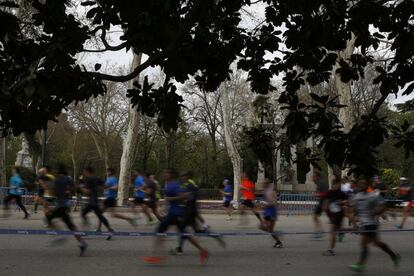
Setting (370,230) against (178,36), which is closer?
(178,36)

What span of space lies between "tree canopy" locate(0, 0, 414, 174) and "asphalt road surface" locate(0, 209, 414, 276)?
2.18m

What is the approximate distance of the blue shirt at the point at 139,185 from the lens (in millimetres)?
18188

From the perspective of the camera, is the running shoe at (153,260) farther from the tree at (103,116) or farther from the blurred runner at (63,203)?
the tree at (103,116)

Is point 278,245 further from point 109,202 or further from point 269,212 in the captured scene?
point 109,202

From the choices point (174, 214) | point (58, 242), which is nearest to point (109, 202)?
point (58, 242)

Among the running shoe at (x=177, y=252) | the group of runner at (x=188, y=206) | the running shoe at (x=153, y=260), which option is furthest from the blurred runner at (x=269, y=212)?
the running shoe at (x=153, y=260)

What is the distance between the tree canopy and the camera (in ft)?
22.8

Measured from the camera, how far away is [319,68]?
10383 mm

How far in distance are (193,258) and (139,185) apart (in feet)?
23.2

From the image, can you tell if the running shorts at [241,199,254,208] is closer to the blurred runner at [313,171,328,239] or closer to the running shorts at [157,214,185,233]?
the blurred runner at [313,171,328,239]

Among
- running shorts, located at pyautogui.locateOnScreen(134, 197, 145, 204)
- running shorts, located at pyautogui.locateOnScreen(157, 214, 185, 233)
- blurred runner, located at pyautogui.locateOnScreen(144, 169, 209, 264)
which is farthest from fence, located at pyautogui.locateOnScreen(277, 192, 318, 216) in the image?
blurred runner, located at pyautogui.locateOnScreen(144, 169, 209, 264)

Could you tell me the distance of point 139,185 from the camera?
60.0ft

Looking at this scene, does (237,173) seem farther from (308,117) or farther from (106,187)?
(308,117)

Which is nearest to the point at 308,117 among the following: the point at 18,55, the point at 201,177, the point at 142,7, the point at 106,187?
the point at 142,7
